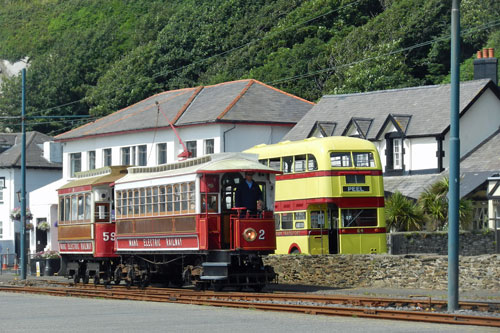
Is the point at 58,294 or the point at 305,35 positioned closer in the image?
the point at 58,294

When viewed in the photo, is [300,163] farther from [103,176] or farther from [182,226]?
[182,226]

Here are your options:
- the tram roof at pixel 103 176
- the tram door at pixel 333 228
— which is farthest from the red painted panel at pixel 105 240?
the tram door at pixel 333 228

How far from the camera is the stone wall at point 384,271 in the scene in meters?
26.2

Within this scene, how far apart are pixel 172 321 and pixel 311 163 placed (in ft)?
49.7

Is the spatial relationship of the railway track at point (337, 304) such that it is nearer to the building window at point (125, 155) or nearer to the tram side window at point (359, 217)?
the tram side window at point (359, 217)

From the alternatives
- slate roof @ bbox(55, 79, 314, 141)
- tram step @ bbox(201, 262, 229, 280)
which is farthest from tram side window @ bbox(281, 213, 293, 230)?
slate roof @ bbox(55, 79, 314, 141)

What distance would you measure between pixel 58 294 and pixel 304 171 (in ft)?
29.9

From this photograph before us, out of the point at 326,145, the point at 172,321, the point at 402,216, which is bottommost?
the point at 172,321

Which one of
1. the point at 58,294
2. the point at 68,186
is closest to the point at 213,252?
the point at 58,294

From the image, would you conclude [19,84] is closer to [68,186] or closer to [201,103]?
[201,103]

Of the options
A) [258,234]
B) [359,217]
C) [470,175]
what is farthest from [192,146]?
[258,234]

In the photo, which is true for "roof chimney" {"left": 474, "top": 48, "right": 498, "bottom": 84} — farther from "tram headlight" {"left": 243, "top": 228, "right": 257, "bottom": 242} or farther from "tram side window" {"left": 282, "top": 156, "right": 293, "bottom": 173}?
"tram headlight" {"left": 243, "top": 228, "right": 257, "bottom": 242}

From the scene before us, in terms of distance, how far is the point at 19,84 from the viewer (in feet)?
315

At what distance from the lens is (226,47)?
89.3 metres
